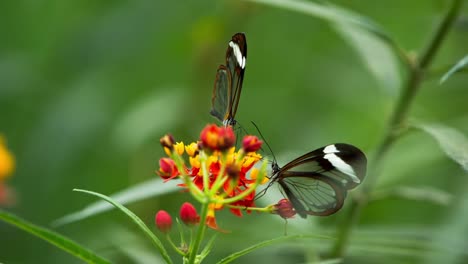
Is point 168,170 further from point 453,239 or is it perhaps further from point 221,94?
point 453,239

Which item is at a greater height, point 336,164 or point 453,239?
point 453,239

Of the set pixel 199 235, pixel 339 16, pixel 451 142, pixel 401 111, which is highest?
pixel 339 16

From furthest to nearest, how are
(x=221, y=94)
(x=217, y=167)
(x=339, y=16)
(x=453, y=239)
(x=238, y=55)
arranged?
(x=453, y=239) < (x=339, y=16) < (x=221, y=94) < (x=238, y=55) < (x=217, y=167)

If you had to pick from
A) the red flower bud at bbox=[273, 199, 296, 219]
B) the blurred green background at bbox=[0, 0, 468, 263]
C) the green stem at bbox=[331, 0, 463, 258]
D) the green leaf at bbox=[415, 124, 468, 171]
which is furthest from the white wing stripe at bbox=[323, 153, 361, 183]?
the blurred green background at bbox=[0, 0, 468, 263]

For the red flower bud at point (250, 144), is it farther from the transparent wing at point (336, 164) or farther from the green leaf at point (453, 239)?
the green leaf at point (453, 239)

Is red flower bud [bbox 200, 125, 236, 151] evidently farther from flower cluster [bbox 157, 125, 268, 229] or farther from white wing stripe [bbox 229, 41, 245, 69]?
white wing stripe [bbox 229, 41, 245, 69]

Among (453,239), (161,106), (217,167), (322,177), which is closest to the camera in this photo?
(217,167)

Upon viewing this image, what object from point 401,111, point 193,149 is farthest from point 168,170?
point 401,111
